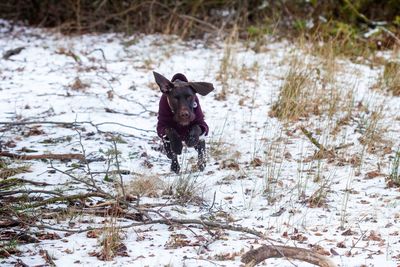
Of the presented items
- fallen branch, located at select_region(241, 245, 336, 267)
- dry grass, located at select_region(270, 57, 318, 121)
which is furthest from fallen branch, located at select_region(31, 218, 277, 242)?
dry grass, located at select_region(270, 57, 318, 121)

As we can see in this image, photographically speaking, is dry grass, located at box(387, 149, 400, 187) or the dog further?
the dog

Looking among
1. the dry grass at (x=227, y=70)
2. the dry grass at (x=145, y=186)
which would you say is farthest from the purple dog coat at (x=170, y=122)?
the dry grass at (x=227, y=70)

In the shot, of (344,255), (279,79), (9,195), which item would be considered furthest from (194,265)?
(279,79)

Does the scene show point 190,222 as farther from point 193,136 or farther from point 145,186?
point 193,136

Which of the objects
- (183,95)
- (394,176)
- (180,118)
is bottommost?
(394,176)

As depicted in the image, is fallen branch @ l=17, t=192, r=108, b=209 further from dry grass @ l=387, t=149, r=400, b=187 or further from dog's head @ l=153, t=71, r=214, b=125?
dry grass @ l=387, t=149, r=400, b=187

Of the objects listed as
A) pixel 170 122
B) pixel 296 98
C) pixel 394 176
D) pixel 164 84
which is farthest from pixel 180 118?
pixel 296 98

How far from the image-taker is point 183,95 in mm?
5402

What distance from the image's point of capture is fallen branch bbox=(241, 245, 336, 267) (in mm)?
3604

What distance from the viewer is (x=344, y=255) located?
385 cm

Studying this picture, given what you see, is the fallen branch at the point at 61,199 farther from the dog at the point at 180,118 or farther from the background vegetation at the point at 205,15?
the background vegetation at the point at 205,15

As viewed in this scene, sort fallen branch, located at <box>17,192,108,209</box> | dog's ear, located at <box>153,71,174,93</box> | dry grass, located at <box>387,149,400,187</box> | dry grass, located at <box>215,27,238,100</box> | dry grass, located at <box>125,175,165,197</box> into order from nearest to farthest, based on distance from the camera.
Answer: fallen branch, located at <box>17,192,108,209</box> < dry grass, located at <box>125,175,165,197</box> < dry grass, located at <box>387,149,400,187</box> < dog's ear, located at <box>153,71,174,93</box> < dry grass, located at <box>215,27,238,100</box>

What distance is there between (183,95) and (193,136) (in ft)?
1.15

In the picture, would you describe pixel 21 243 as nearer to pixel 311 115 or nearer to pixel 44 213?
pixel 44 213
